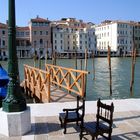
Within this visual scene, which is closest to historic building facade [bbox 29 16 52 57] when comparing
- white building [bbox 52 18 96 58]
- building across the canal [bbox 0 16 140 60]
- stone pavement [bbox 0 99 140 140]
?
building across the canal [bbox 0 16 140 60]

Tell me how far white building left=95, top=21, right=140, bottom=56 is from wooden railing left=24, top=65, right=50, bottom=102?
81113 mm

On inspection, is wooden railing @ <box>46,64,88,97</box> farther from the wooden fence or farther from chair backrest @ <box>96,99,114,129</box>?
chair backrest @ <box>96,99,114,129</box>

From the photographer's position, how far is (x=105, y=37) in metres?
102

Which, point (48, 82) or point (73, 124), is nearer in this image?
point (73, 124)

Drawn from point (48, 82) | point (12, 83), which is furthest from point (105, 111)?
point (48, 82)

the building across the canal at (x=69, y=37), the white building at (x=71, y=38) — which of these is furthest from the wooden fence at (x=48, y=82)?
the white building at (x=71, y=38)

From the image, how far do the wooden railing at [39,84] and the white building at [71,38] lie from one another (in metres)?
70.2

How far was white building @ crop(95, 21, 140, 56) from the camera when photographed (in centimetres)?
Answer: 9744

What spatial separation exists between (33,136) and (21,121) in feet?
1.22

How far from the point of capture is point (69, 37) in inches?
3666

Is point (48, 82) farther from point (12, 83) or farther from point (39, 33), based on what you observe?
point (39, 33)

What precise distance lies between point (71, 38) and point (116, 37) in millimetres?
15148

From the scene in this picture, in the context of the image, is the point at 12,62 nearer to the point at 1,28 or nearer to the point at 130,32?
the point at 1,28

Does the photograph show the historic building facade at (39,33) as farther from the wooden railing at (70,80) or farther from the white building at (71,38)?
the wooden railing at (70,80)
